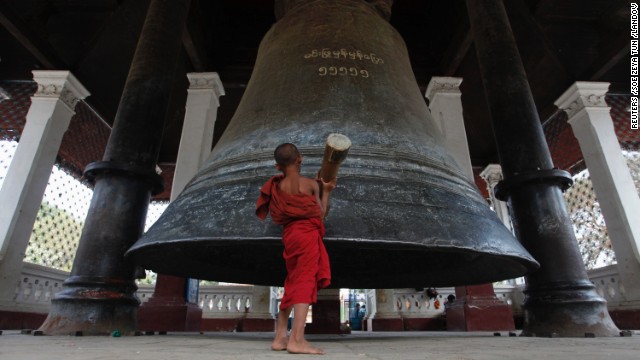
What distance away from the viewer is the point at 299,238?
→ 125cm

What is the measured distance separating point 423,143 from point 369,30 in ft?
A: 2.58

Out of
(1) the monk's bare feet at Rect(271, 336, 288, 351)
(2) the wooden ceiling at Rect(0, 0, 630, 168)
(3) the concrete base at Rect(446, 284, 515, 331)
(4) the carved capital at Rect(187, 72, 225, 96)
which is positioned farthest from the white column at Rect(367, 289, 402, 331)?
(1) the monk's bare feet at Rect(271, 336, 288, 351)

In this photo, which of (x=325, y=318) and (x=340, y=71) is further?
(x=325, y=318)

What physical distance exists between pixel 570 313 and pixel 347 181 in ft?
5.22

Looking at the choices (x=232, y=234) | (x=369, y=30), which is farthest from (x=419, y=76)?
(x=232, y=234)

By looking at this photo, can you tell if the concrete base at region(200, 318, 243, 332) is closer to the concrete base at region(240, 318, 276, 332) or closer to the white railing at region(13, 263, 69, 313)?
the concrete base at region(240, 318, 276, 332)

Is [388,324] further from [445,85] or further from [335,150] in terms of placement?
[335,150]

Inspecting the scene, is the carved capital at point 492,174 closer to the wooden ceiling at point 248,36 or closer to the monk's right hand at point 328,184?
the wooden ceiling at point 248,36

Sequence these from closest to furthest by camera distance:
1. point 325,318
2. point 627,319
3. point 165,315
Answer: point 165,315, point 325,318, point 627,319

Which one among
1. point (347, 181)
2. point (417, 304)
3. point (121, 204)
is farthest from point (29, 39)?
point (417, 304)

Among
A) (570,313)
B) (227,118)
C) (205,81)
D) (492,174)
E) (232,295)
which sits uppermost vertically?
(227,118)

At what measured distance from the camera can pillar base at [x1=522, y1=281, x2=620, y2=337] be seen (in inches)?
82.7

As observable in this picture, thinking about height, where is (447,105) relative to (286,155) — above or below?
above

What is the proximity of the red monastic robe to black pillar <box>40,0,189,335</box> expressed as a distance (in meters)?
1.30
